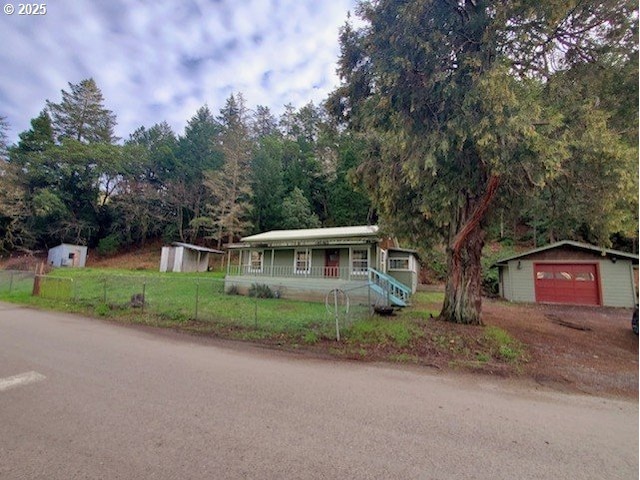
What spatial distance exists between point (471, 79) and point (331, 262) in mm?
11092

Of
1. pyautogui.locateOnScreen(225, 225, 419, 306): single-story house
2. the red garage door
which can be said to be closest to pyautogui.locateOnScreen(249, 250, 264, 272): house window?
pyautogui.locateOnScreen(225, 225, 419, 306): single-story house

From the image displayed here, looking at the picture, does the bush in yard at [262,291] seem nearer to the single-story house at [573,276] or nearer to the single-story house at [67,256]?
the single-story house at [573,276]

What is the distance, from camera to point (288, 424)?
9.87 ft

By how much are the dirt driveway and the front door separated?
278 inches

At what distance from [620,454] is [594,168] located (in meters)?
6.17

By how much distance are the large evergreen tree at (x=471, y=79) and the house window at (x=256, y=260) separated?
11.4 m

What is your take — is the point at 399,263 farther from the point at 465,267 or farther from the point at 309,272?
the point at 465,267

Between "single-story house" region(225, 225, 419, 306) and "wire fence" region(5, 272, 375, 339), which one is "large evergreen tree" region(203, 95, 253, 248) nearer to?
"single-story house" region(225, 225, 419, 306)

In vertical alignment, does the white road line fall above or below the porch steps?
below

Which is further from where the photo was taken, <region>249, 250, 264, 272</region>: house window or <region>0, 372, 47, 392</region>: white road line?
<region>249, 250, 264, 272</region>: house window

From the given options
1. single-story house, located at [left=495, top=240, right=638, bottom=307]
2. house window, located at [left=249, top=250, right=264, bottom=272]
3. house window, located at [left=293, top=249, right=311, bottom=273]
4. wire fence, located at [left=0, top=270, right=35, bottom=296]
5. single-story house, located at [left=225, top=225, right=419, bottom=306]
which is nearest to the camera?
single-story house, located at [left=225, top=225, right=419, bottom=306]

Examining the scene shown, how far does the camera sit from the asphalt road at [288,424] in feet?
7.72

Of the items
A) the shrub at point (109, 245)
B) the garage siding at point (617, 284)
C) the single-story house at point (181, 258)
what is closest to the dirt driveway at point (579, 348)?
the garage siding at point (617, 284)

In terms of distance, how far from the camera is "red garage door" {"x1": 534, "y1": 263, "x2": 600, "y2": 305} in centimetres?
1458
